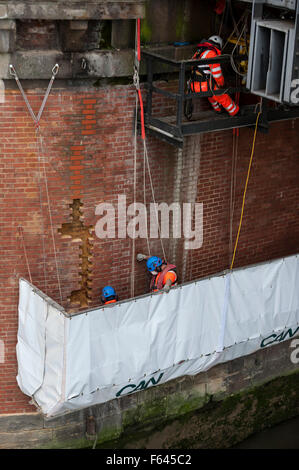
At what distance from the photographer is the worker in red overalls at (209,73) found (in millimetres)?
11922

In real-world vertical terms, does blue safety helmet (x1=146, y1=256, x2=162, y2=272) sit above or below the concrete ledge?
above

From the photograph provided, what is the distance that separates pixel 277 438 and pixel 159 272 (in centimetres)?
479

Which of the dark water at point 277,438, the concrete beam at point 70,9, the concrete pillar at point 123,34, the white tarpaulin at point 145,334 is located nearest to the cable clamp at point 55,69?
the concrete beam at point 70,9

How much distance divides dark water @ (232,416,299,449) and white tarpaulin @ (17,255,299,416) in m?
2.56

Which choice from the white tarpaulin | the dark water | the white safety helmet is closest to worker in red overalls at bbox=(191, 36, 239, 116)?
the white safety helmet

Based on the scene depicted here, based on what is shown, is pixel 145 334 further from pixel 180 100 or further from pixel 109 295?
pixel 180 100

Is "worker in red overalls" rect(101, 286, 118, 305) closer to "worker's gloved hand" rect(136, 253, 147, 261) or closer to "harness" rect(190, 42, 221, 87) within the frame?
"worker's gloved hand" rect(136, 253, 147, 261)

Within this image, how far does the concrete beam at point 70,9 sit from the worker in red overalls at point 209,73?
3.84 feet

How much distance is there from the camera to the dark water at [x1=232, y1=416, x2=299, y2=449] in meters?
15.4

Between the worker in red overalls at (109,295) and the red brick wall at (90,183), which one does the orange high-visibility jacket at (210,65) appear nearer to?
the red brick wall at (90,183)

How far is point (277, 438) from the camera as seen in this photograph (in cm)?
1565

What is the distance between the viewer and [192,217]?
13.4 metres

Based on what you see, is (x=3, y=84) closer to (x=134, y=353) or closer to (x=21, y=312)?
(x=21, y=312)
